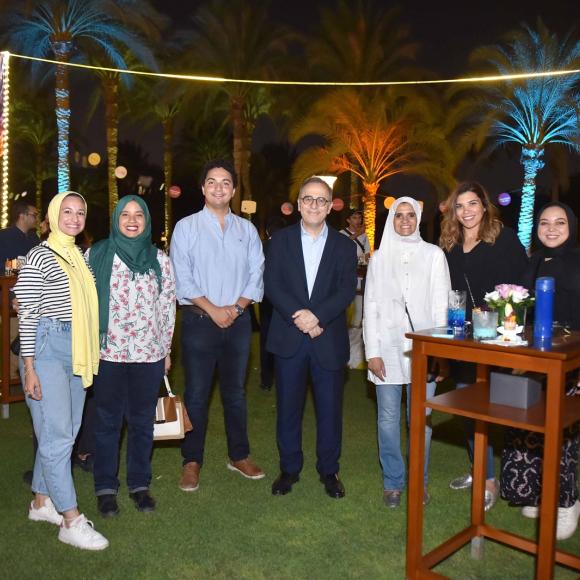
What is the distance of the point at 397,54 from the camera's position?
2361cm

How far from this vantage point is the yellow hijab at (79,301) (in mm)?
3766

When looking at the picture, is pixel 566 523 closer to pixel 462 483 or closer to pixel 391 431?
pixel 462 483

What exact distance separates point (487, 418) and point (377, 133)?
2054 cm

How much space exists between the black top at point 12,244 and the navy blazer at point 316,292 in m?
3.80

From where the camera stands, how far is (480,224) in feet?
14.2

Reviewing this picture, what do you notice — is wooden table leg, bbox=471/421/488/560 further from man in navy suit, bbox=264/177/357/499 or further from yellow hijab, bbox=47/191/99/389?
yellow hijab, bbox=47/191/99/389

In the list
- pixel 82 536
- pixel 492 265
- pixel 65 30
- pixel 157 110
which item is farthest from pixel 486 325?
pixel 157 110

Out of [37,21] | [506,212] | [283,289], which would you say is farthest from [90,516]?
[506,212]

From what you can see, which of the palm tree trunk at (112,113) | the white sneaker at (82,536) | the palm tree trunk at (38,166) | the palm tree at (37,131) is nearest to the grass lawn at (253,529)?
the white sneaker at (82,536)

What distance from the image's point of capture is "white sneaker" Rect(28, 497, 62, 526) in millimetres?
4138

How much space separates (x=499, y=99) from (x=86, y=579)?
2161 centimetres

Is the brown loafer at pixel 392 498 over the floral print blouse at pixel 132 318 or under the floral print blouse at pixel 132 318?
under

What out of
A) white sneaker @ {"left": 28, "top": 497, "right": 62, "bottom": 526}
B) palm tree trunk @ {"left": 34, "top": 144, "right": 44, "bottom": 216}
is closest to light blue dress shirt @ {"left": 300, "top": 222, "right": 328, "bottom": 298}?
white sneaker @ {"left": 28, "top": 497, "right": 62, "bottom": 526}

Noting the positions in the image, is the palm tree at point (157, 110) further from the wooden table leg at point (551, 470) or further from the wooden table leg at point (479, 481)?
the wooden table leg at point (551, 470)
